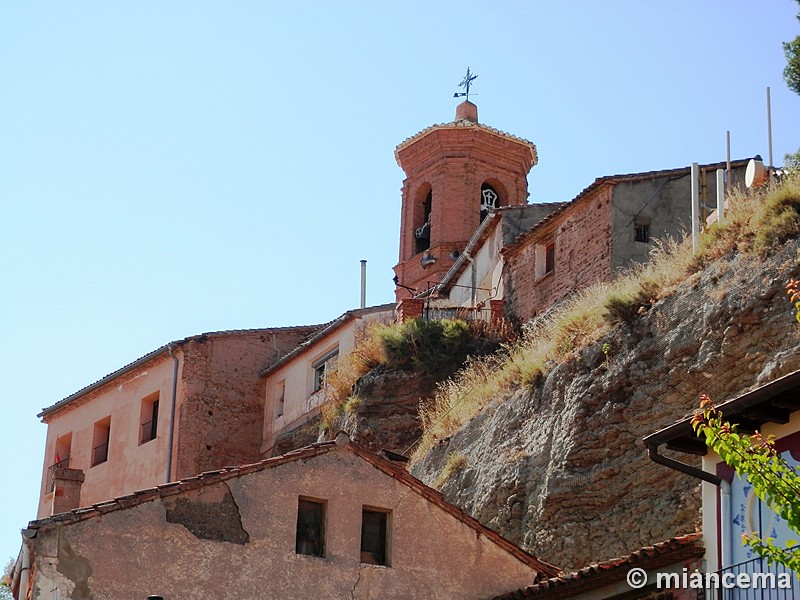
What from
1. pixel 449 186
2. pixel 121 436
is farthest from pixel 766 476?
pixel 449 186

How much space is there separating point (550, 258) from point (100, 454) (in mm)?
13582

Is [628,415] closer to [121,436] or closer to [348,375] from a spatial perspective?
[348,375]

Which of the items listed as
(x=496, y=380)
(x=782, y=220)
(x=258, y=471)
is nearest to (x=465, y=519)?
(x=258, y=471)

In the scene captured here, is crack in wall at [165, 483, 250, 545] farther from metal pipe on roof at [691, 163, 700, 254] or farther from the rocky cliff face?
metal pipe on roof at [691, 163, 700, 254]

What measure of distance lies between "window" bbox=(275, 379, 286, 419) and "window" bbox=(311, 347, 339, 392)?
126 cm

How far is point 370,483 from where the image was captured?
19625 millimetres

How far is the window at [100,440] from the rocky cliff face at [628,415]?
14689 millimetres

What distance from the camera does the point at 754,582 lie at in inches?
559

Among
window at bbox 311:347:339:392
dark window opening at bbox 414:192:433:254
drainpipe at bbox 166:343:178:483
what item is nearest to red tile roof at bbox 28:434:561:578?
window at bbox 311:347:339:392

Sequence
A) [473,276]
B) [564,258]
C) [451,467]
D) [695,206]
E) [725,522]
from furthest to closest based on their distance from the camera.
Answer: [473,276], [564,258], [451,467], [695,206], [725,522]

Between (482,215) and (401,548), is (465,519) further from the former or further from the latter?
(482,215)

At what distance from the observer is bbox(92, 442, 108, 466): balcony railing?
127ft

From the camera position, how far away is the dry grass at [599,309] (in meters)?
24.2

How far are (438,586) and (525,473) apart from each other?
20.5ft
